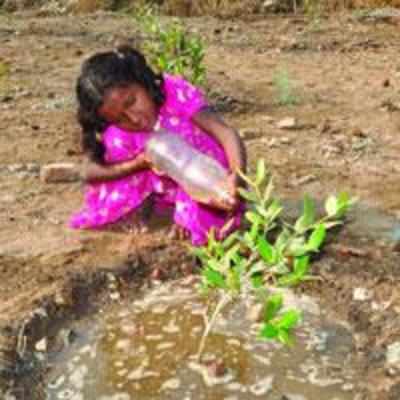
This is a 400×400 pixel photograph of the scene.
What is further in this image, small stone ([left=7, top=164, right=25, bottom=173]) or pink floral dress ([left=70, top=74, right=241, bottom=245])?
small stone ([left=7, top=164, right=25, bottom=173])

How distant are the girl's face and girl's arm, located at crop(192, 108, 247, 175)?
8.0 inches

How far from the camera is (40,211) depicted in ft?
12.5

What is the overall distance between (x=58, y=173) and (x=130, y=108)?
100cm

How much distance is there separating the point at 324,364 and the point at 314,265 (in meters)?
0.58

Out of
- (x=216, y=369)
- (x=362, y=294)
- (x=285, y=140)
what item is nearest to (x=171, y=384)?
(x=216, y=369)

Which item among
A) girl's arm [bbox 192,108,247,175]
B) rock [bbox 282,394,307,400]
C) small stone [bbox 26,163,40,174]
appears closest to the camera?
rock [bbox 282,394,307,400]

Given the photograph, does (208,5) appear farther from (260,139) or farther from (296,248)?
(296,248)

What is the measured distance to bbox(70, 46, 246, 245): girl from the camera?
320 cm

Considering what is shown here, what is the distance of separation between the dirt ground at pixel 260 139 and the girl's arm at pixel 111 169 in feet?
0.70

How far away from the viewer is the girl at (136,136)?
3.20 metres

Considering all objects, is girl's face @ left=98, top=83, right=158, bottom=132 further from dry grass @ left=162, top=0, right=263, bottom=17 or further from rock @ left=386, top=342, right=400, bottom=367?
dry grass @ left=162, top=0, right=263, bottom=17

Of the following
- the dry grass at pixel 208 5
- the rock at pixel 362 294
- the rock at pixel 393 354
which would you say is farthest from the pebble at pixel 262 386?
the dry grass at pixel 208 5

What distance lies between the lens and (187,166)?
3273mm

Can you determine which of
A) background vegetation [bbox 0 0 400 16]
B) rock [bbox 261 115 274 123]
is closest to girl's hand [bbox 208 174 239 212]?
rock [bbox 261 115 274 123]
